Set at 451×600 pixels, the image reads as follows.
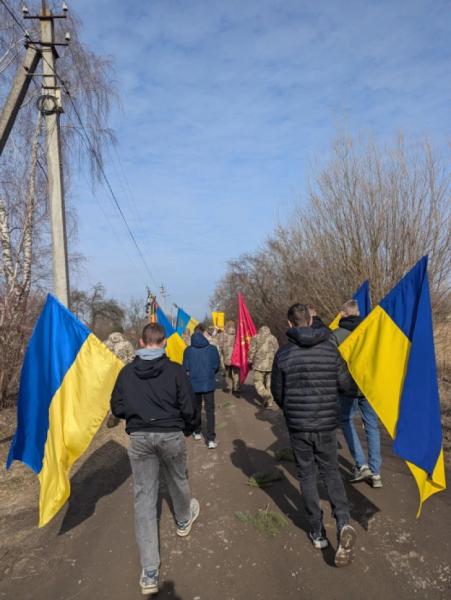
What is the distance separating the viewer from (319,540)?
11.7 ft

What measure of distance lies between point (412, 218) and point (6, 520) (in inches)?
441

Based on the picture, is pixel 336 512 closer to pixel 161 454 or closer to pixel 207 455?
pixel 161 454

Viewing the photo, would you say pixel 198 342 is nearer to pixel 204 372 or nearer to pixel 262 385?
pixel 204 372

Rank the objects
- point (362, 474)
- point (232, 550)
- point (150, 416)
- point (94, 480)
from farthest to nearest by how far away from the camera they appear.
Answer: point (94, 480), point (362, 474), point (232, 550), point (150, 416)

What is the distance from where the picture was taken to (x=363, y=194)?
480 inches

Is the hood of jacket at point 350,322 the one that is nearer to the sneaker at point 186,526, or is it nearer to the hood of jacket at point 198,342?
the hood of jacket at point 198,342

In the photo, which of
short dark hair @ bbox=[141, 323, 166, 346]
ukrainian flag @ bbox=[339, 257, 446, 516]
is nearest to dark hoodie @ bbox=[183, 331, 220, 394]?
ukrainian flag @ bbox=[339, 257, 446, 516]

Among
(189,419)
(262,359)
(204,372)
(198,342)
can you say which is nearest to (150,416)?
(189,419)

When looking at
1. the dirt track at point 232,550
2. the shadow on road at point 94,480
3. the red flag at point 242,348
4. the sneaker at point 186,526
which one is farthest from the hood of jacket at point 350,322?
the red flag at point 242,348

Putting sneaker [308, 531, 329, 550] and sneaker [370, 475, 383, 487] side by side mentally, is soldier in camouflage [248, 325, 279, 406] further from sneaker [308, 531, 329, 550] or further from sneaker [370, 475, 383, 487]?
sneaker [308, 531, 329, 550]

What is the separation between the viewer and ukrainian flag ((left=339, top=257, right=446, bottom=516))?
3533 millimetres

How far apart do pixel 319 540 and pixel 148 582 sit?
1.45 meters

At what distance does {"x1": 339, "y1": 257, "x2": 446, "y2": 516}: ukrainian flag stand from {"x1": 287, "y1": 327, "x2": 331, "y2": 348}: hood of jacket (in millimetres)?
853

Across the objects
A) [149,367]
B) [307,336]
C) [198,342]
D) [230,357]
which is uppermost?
[198,342]
